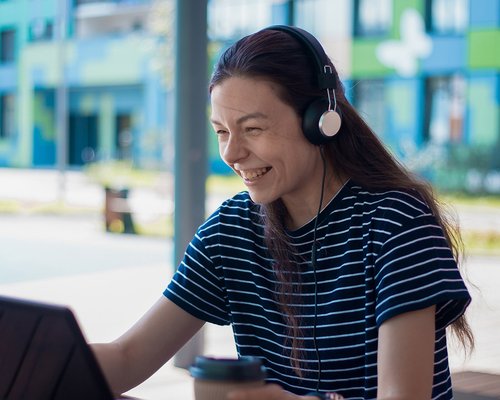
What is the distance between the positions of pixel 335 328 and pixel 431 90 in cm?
1859

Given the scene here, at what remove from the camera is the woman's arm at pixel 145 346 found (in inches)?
72.0

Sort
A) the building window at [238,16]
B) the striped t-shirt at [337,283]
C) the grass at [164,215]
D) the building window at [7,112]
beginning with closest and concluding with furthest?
the striped t-shirt at [337,283] → the grass at [164,215] → the building window at [238,16] → the building window at [7,112]

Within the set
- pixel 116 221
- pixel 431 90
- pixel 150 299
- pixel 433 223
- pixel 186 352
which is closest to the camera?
pixel 433 223

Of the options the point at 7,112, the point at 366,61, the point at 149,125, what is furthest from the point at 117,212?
the point at 7,112

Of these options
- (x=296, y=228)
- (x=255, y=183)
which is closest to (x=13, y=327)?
(x=255, y=183)

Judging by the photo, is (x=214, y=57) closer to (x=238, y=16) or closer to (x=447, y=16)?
(x=447, y=16)

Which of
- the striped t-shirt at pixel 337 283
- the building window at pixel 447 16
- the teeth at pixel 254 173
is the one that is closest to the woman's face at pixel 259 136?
the teeth at pixel 254 173

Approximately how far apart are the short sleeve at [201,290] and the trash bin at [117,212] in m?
10.6

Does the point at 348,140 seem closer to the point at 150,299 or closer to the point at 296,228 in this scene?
the point at 296,228

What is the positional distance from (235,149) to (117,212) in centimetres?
1119

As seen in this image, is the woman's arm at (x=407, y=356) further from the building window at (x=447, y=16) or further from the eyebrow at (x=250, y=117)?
the building window at (x=447, y=16)

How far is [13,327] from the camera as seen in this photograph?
1.26 m

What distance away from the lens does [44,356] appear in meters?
1.23

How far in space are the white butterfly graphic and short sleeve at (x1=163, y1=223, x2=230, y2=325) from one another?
18412 millimetres
